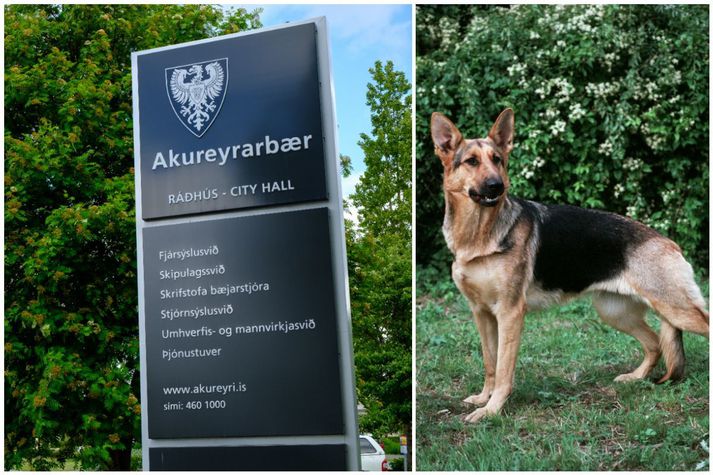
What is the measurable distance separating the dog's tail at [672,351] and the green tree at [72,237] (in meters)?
7.00

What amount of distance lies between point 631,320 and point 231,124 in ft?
12.9

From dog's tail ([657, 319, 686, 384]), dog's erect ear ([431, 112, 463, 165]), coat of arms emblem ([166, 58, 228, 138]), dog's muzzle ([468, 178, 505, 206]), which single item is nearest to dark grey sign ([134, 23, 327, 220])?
coat of arms emblem ([166, 58, 228, 138])

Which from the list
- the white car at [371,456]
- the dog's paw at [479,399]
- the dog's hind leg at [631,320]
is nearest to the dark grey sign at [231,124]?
the dog's paw at [479,399]

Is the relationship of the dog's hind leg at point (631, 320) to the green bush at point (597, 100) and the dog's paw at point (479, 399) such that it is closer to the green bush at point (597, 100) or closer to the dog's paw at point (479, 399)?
the dog's paw at point (479, 399)

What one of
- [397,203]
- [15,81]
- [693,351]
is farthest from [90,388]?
[397,203]

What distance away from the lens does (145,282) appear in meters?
5.02

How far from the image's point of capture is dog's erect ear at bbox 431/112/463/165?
5.90 meters

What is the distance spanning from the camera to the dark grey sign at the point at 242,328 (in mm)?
4492

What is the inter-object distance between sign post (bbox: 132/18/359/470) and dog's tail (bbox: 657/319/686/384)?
3150 mm

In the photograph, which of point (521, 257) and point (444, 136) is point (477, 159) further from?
point (521, 257)

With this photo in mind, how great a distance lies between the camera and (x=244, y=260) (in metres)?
4.75

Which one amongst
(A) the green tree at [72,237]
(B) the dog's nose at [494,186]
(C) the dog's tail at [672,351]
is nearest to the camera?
(B) the dog's nose at [494,186]

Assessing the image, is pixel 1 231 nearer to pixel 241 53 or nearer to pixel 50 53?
pixel 50 53

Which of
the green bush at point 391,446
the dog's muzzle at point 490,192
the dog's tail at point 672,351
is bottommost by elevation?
the green bush at point 391,446
